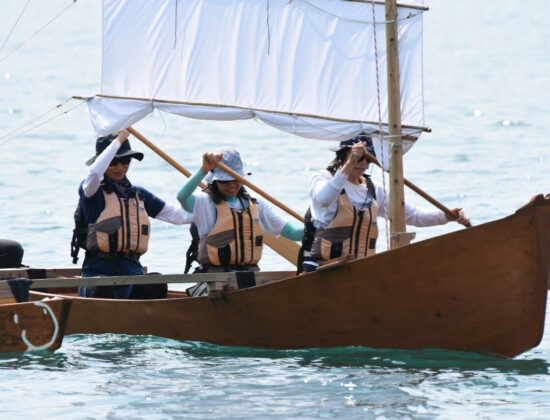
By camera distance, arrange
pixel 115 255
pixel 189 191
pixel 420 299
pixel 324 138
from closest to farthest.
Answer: pixel 420 299 < pixel 189 191 < pixel 115 255 < pixel 324 138

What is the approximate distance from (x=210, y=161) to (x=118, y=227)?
1034 millimetres

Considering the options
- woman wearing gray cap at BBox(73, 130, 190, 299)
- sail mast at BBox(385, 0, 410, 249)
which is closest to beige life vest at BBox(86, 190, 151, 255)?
woman wearing gray cap at BBox(73, 130, 190, 299)

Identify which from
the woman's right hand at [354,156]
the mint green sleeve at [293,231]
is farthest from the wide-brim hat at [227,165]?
the woman's right hand at [354,156]

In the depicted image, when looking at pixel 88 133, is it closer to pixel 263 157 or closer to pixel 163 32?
pixel 263 157

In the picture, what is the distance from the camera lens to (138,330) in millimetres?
10289

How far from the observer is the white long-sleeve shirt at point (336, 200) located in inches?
379

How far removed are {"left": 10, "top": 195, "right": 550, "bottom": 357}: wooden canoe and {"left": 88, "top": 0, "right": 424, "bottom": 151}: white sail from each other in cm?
157

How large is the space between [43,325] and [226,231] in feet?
5.06

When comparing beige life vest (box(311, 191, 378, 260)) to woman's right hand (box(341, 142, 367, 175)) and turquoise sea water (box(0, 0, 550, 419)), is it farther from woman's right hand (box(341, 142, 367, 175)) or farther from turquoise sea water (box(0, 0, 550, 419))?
turquoise sea water (box(0, 0, 550, 419))

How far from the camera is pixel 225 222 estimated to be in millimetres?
10109

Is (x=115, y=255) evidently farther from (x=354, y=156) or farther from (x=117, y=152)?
(x=354, y=156)

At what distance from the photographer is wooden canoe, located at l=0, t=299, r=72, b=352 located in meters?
9.59

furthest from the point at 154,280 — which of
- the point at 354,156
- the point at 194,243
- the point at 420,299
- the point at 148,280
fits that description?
the point at 420,299

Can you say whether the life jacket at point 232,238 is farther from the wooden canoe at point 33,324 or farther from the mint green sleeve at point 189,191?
the wooden canoe at point 33,324
